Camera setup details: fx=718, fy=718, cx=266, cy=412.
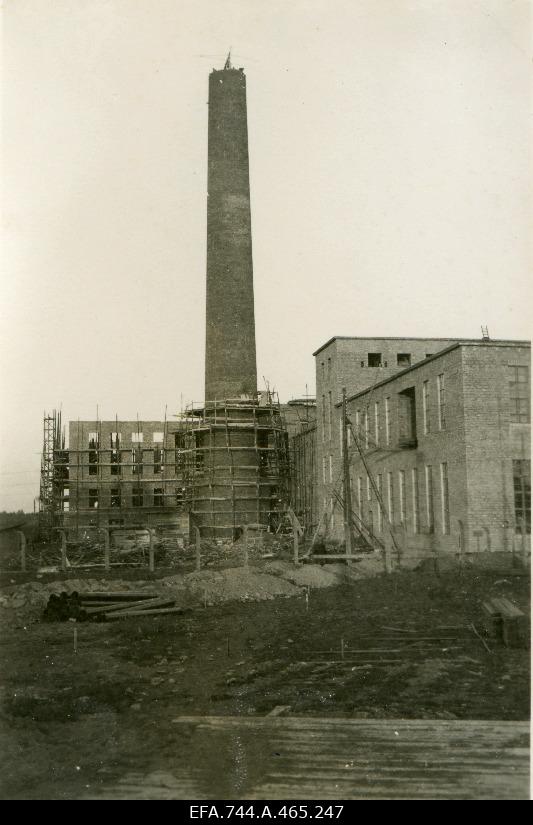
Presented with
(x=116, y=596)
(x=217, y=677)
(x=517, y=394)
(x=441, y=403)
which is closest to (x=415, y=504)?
(x=441, y=403)

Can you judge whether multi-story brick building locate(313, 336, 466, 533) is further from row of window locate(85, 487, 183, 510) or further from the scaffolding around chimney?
row of window locate(85, 487, 183, 510)

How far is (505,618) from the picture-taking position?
10219 millimetres

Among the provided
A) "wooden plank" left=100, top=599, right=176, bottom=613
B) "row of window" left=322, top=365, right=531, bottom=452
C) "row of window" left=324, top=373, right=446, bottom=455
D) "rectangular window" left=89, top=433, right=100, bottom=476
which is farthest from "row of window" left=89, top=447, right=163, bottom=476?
"wooden plank" left=100, top=599, right=176, bottom=613

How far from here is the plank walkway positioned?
5.59m

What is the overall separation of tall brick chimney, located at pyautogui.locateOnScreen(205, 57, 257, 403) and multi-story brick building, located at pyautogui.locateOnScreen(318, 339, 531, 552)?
7093mm

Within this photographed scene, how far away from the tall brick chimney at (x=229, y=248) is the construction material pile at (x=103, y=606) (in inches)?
637

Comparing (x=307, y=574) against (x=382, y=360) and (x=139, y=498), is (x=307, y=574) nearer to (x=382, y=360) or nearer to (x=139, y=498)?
(x=382, y=360)

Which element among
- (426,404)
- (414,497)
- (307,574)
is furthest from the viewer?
(414,497)

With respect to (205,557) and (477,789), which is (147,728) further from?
(205,557)

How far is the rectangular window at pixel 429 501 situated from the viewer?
2222 cm

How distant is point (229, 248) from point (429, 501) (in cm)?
1412

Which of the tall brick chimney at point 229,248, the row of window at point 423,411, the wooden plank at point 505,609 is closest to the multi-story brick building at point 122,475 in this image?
the tall brick chimney at point 229,248

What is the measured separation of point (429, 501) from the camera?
2256 cm

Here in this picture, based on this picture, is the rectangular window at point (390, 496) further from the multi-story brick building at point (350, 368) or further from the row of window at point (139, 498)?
the row of window at point (139, 498)
